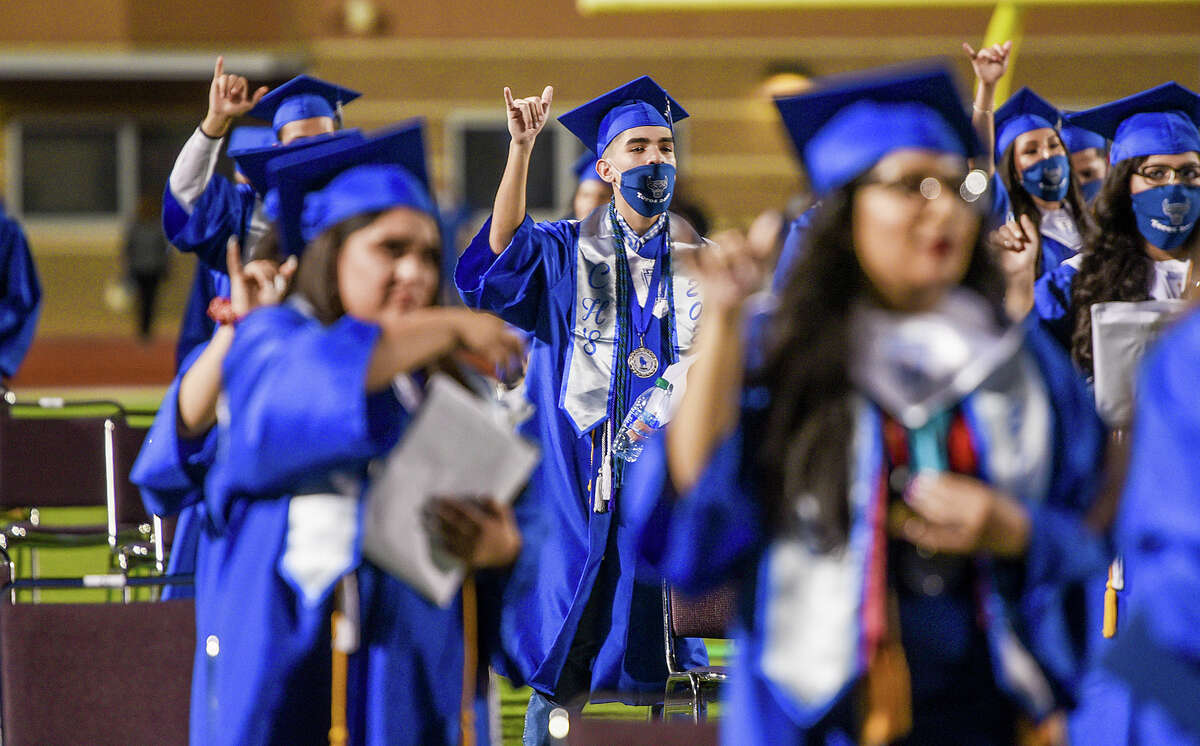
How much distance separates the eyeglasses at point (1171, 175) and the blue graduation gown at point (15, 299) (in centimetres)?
517

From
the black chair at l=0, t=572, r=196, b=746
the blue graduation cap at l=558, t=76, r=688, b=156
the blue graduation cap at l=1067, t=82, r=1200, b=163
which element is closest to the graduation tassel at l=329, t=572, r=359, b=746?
the black chair at l=0, t=572, r=196, b=746

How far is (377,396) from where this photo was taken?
2562 millimetres

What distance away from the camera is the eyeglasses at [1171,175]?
173 inches

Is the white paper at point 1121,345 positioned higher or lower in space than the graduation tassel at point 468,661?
higher

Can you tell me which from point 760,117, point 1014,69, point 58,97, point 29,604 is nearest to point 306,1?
point 58,97

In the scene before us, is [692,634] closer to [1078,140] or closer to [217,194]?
[217,194]

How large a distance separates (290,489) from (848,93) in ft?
3.48

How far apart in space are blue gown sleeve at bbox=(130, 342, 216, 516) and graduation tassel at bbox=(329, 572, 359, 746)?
2.27 feet

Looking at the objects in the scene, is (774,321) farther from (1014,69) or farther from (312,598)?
(1014,69)

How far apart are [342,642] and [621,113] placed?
2.72 m

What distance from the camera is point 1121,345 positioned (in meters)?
3.54

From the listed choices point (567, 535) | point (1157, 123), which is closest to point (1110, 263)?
point (1157, 123)

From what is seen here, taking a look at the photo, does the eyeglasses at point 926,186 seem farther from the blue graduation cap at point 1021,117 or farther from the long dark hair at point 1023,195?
the blue graduation cap at point 1021,117

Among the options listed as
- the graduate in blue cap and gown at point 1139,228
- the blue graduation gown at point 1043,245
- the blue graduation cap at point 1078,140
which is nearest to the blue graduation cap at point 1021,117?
the blue graduation gown at point 1043,245
